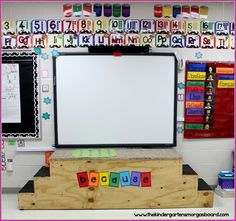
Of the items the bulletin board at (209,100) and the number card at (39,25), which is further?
the bulletin board at (209,100)

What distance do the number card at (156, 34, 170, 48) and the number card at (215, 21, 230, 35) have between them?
600 mm

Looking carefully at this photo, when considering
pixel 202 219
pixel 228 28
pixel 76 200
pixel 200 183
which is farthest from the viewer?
pixel 228 28

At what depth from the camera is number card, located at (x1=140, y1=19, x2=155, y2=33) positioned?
11.4 feet

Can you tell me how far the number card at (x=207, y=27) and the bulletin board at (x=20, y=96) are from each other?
2029mm

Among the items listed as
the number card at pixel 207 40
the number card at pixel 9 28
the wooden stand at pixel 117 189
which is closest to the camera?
the wooden stand at pixel 117 189

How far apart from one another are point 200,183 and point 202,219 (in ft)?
1.62

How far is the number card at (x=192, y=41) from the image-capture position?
351cm

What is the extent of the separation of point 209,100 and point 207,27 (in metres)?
0.88

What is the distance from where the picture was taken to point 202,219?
9.43 ft

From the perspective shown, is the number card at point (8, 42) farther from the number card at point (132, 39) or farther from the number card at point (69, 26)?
the number card at point (132, 39)

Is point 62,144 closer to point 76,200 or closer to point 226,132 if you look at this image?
point 76,200

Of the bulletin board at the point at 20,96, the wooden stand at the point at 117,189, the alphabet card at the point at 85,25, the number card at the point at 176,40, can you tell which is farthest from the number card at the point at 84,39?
the wooden stand at the point at 117,189

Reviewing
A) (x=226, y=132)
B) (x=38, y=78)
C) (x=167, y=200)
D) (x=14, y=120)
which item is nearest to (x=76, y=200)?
(x=167, y=200)

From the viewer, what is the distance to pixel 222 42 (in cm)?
354
